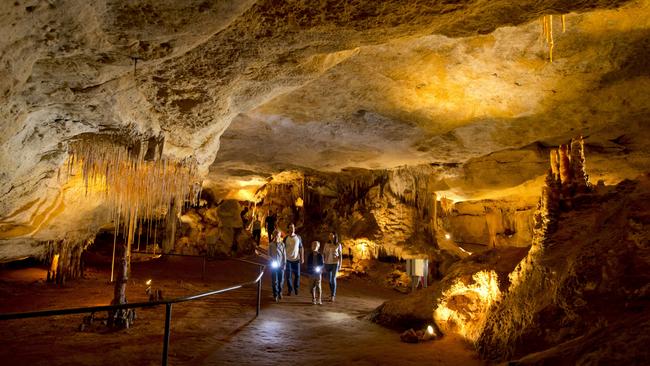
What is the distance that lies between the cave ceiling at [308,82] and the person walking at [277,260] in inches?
95.1

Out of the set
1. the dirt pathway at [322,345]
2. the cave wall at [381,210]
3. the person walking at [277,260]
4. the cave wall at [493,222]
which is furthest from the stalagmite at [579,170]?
the cave wall at [493,222]

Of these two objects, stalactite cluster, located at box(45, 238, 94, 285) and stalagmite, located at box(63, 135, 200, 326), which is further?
stalactite cluster, located at box(45, 238, 94, 285)

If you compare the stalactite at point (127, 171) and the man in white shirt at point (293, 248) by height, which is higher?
the stalactite at point (127, 171)

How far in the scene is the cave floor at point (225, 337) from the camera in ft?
16.5

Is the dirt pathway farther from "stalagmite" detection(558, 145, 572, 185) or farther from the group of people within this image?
"stalagmite" detection(558, 145, 572, 185)

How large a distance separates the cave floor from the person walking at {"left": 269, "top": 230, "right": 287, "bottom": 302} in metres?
0.33

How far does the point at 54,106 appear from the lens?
4801mm

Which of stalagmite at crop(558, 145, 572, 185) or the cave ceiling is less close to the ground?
the cave ceiling

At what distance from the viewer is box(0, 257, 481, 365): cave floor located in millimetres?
5039

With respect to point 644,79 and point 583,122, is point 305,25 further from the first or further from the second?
point 583,122

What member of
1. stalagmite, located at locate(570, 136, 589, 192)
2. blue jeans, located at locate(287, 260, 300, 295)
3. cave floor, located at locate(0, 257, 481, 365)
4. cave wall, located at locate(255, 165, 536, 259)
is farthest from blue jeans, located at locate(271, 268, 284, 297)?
cave wall, located at locate(255, 165, 536, 259)

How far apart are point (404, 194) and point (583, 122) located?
6969mm

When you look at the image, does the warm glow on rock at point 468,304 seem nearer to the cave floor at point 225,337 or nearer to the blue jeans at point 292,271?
the cave floor at point 225,337

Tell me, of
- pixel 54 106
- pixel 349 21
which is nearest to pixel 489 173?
pixel 349 21
